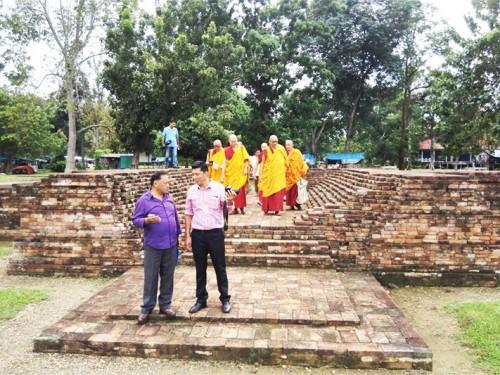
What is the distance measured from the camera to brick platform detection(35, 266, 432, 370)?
12.1ft

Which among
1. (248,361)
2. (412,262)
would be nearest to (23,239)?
(248,361)

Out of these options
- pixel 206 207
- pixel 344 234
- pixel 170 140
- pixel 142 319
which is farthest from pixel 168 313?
pixel 170 140

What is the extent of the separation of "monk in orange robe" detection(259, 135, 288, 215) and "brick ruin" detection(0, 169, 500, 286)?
5.16 ft

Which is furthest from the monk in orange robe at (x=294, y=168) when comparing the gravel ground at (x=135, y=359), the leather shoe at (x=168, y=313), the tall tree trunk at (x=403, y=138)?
the tall tree trunk at (x=403, y=138)

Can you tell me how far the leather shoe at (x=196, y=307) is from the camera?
4312mm

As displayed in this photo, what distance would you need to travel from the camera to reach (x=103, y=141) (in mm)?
35375

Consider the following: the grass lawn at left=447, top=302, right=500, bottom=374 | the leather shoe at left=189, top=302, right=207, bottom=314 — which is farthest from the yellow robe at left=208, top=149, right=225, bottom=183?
the grass lawn at left=447, top=302, right=500, bottom=374

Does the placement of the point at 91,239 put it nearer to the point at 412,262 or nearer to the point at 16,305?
the point at 16,305

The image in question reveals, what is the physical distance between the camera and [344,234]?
643 centimetres

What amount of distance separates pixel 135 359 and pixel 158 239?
1.05 metres

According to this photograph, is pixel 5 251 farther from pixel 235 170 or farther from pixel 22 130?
pixel 22 130

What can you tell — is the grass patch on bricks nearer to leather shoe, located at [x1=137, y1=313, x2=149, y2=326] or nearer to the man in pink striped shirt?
leather shoe, located at [x1=137, y1=313, x2=149, y2=326]

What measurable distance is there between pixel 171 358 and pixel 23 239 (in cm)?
390

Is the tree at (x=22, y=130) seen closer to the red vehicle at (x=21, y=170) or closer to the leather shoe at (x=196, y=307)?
the red vehicle at (x=21, y=170)
